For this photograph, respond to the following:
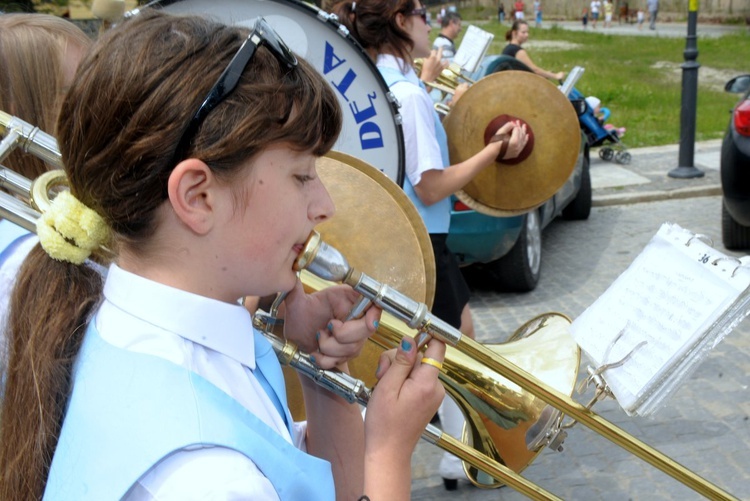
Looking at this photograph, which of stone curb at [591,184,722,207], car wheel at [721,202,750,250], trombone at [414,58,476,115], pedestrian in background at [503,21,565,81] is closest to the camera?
trombone at [414,58,476,115]

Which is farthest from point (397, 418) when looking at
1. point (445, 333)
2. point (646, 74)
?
point (646, 74)

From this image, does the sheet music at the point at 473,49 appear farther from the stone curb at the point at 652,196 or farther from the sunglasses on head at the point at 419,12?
the stone curb at the point at 652,196

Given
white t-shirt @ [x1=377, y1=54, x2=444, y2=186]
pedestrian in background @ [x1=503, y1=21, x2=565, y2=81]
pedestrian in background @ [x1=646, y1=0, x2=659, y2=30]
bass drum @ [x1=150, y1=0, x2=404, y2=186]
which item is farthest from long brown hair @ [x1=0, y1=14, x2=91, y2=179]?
pedestrian in background @ [x1=646, y1=0, x2=659, y2=30]

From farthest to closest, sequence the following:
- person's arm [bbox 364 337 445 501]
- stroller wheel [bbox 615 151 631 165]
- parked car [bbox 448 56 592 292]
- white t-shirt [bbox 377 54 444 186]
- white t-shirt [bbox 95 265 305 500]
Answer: stroller wheel [bbox 615 151 631 165] → parked car [bbox 448 56 592 292] → white t-shirt [bbox 377 54 444 186] → person's arm [bbox 364 337 445 501] → white t-shirt [bbox 95 265 305 500]

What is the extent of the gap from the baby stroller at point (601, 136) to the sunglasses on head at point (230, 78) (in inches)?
287

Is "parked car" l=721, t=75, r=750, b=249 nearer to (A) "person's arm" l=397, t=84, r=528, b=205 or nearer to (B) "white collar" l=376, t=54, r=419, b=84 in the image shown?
(A) "person's arm" l=397, t=84, r=528, b=205

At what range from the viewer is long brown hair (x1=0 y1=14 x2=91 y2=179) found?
1830mm

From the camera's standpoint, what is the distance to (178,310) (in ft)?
3.57

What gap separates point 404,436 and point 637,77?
1615 cm

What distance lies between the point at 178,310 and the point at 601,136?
7.99m

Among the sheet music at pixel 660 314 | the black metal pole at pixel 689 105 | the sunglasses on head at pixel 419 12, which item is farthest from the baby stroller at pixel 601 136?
the sheet music at pixel 660 314

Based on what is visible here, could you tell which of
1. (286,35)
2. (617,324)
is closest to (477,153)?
(286,35)

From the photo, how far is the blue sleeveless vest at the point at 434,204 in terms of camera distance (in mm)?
2871

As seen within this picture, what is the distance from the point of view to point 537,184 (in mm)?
3225
